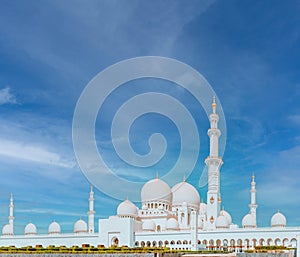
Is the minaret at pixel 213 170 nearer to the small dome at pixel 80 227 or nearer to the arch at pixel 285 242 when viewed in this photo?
the arch at pixel 285 242

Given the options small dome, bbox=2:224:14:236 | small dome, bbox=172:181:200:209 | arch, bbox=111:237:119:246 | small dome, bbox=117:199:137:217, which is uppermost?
small dome, bbox=172:181:200:209

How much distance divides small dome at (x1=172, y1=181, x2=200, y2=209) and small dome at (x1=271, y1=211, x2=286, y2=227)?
1079 cm

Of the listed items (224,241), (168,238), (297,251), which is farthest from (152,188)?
(297,251)

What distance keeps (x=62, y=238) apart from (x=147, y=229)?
39.1 ft

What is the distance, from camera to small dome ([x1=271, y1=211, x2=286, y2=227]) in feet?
142

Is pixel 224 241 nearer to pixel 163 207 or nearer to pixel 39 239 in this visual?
pixel 163 207

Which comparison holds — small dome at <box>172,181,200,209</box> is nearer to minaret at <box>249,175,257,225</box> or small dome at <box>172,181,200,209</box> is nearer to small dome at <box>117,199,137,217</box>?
small dome at <box>117,199,137,217</box>

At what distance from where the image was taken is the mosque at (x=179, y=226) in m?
42.2

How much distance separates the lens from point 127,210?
49750 millimetres

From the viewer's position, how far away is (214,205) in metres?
47.5

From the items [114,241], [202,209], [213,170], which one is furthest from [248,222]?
[114,241]

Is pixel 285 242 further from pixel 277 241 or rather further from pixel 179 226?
pixel 179 226

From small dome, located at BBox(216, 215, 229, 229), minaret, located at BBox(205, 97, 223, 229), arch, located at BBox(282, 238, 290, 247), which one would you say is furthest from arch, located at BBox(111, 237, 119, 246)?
arch, located at BBox(282, 238, 290, 247)

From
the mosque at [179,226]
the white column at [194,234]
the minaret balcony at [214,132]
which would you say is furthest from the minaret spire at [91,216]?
the minaret balcony at [214,132]
